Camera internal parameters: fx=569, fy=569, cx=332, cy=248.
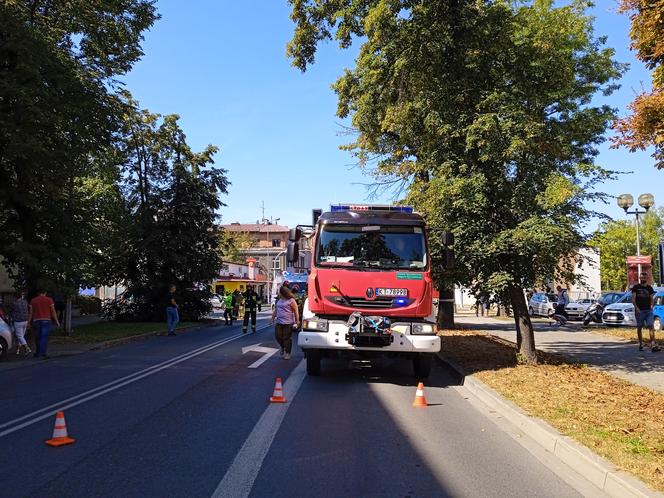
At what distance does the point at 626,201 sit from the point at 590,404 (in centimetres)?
2338

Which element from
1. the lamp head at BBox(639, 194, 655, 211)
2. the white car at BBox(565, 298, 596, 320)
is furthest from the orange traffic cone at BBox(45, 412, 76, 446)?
the white car at BBox(565, 298, 596, 320)

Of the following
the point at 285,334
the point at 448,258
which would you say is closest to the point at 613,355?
the point at 448,258

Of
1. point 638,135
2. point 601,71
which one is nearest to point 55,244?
point 638,135

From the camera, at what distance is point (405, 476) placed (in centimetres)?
519

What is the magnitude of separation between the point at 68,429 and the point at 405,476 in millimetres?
4120

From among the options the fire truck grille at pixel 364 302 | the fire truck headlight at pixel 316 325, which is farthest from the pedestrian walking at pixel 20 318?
the fire truck grille at pixel 364 302

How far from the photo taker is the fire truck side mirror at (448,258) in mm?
10758

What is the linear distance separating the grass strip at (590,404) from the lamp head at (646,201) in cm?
1838

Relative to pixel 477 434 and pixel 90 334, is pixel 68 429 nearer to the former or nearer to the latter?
pixel 477 434

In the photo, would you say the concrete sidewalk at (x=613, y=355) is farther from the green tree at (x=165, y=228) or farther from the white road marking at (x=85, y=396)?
the green tree at (x=165, y=228)

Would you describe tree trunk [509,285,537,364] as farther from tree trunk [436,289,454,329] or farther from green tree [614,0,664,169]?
tree trunk [436,289,454,329]

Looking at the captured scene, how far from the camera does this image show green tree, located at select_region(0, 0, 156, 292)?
15852mm

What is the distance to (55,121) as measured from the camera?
16297mm

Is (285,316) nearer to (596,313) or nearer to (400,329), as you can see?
(400,329)
